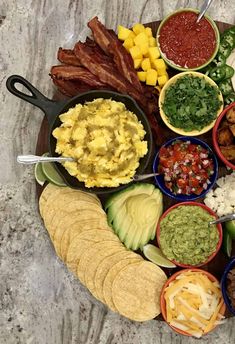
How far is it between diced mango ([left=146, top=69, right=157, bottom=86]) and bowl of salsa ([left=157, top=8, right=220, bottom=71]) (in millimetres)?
96

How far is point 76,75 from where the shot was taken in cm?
320

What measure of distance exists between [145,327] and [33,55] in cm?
181

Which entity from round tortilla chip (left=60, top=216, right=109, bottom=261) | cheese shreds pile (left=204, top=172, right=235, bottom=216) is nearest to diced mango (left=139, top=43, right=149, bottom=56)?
cheese shreds pile (left=204, top=172, right=235, bottom=216)

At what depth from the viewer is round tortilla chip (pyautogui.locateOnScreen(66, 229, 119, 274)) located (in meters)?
3.20

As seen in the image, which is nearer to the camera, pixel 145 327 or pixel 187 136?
pixel 187 136

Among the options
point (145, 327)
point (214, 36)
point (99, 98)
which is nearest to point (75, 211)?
point (99, 98)

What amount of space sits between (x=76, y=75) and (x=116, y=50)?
26 centimetres

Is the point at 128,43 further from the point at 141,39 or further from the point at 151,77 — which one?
the point at 151,77

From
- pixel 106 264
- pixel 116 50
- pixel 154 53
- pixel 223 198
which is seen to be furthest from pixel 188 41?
pixel 106 264

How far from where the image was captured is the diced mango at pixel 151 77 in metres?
3.22

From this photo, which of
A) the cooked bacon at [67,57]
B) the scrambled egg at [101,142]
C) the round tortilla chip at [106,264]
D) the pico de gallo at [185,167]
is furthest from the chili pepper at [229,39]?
the round tortilla chip at [106,264]

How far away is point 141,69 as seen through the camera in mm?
3275

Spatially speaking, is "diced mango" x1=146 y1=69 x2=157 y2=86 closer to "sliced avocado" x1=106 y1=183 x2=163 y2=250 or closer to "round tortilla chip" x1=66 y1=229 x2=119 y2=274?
"sliced avocado" x1=106 y1=183 x2=163 y2=250

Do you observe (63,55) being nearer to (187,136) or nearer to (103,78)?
(103,78)
